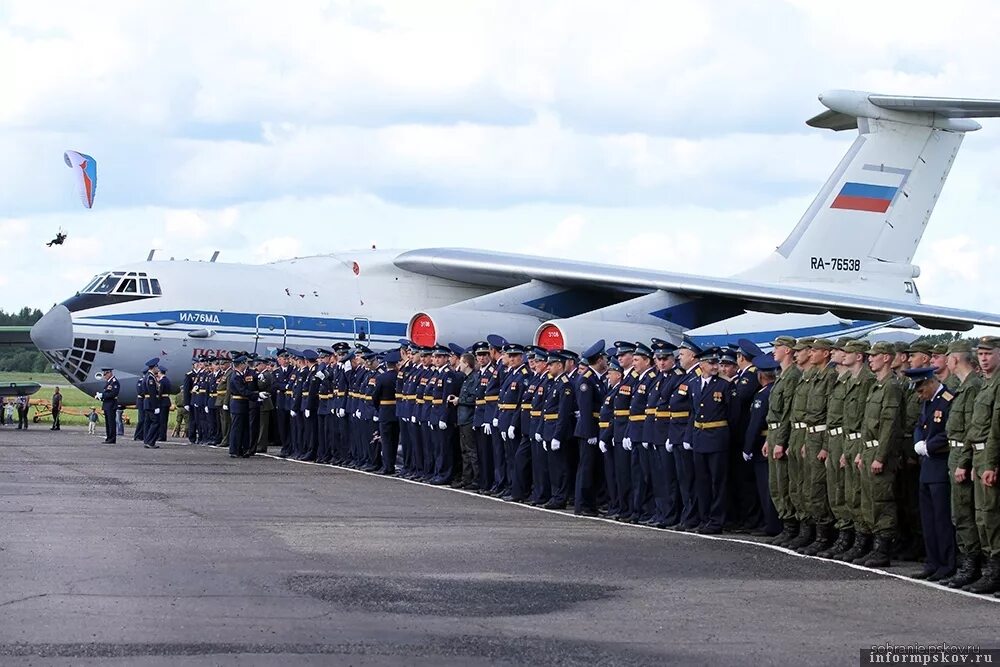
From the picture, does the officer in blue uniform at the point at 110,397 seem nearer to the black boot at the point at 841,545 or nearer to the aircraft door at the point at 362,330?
the aircraft door at the point at 362,330

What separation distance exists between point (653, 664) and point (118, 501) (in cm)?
816

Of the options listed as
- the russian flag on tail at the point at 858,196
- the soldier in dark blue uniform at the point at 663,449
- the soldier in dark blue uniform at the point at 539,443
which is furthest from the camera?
the russian flag on tail at the point at 858,196

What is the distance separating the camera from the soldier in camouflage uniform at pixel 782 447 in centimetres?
1133

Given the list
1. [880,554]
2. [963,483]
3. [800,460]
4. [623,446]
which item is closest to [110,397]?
[623,446]

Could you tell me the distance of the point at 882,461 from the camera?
33.2 feet

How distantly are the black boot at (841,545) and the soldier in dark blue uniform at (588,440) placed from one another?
3.54m

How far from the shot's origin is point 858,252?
24344mm

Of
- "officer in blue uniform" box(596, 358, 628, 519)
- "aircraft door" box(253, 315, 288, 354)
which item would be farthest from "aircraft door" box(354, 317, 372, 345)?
"officer in blue uniform" box(596, 358, 628, 519)

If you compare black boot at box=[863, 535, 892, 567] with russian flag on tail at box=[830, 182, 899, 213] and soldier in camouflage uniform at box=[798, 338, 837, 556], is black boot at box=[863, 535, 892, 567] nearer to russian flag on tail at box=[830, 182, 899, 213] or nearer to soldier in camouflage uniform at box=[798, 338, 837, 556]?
soldier in camouflage uniform at box=[798, 338, 837, 556]

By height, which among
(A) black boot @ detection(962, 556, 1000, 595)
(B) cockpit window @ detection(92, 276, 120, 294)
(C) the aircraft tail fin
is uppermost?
(C) the aircraft tail fin

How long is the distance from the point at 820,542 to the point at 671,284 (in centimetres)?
1101

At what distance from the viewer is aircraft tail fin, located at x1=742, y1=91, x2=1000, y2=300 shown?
945 inches

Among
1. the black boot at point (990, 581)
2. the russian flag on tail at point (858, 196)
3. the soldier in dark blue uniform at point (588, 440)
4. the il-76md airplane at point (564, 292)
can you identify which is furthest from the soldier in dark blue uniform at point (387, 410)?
the black boot at point (990, 581)

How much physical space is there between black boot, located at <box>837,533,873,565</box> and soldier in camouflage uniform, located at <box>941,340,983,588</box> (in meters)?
1.00
